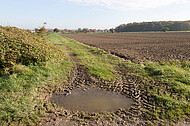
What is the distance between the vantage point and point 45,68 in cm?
617

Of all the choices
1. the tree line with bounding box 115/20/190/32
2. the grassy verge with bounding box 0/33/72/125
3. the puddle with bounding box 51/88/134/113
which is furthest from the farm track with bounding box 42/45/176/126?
the tree line with bounding box 115/20/190/32

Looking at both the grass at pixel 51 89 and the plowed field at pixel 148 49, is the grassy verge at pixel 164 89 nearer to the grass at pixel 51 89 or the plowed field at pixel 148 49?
the grass at pixel 51 89

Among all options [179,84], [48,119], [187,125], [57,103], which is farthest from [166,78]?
[48,119]

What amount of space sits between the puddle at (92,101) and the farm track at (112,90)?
0.74 feet

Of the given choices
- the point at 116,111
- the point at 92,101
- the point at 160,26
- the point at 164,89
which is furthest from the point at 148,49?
the point at 160,26

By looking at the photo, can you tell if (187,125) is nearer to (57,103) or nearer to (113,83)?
(113,83)

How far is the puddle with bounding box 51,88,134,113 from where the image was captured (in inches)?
155

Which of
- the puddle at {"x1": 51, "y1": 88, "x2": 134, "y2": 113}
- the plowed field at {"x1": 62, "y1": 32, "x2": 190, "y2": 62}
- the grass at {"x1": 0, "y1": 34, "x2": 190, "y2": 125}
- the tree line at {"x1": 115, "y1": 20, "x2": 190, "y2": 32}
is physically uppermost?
the tree line at {"x1": 115, "y1": 20, "x2": 190, "y2": 32}

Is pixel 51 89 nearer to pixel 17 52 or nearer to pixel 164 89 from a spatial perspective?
pixel 17 52

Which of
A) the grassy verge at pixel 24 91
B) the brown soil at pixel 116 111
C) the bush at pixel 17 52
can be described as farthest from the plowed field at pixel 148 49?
the bush at pixel 17 52

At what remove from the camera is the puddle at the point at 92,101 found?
3934 millimetres

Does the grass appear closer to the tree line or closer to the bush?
the bush

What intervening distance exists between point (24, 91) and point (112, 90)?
3062mm

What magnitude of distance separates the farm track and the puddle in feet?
0.74
